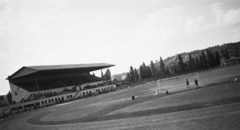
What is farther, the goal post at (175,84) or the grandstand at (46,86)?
the grandstand at (46,86)

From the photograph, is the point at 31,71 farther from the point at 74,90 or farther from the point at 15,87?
the point at 74,90

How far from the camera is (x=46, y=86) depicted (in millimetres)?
61906

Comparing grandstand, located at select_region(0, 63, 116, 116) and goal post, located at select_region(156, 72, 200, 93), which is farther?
grandstand, located at select_region(0, 63, 116, 116)

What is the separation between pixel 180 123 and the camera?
10438mm

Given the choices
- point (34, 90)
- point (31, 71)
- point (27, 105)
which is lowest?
point (27, 105)

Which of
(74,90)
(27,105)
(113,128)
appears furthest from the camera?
(74,90)

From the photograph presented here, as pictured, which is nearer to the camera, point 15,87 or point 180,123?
point 180,123

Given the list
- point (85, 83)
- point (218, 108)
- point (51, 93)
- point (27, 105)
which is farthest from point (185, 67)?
point (218, 108)

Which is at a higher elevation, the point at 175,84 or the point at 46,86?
the point at 46,86

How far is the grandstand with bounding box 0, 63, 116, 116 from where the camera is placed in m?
53.5

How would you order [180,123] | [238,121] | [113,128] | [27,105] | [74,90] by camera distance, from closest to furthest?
[238,121] < [180,123] < [113,128] < [27,105] < [74,90]

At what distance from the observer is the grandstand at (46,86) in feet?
176

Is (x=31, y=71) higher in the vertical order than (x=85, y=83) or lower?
higher

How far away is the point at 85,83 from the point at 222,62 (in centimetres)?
9396
